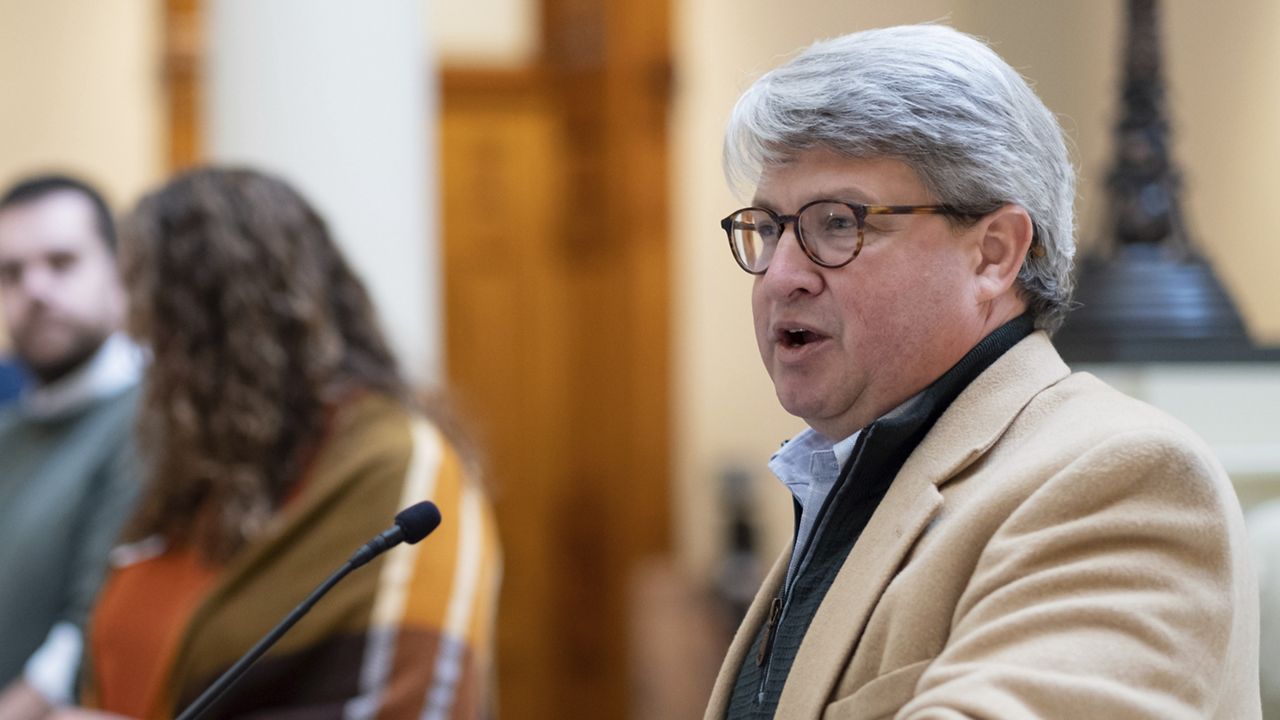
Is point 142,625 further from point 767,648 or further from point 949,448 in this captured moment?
point 949,448

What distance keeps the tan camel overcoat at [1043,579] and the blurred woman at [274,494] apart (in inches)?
43.2

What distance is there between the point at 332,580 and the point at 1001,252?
0.60 m

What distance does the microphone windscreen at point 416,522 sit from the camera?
1342mm

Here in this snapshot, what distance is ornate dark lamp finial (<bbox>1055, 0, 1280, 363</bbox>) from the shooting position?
3.17 m

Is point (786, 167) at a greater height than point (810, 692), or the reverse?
point (786, 167)

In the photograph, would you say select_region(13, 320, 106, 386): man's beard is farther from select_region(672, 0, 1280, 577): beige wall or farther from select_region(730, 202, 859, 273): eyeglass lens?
select_region(730, 202, 859, 273): eyeglass lens

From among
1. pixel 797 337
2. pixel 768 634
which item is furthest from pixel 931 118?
pixel 768 634

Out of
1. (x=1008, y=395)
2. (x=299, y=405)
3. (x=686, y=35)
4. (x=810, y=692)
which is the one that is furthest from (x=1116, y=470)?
(x=686, y=35)

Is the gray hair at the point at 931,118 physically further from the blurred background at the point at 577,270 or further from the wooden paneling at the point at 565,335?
the wooden paneling at the point at 565,335

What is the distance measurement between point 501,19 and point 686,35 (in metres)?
0.80

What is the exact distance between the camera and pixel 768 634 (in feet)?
4.31

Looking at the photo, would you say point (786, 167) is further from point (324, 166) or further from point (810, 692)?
point (324, 166)

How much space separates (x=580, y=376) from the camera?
677 centimetres

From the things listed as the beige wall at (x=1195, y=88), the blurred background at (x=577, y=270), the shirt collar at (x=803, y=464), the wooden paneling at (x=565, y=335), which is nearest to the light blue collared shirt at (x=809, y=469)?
the shirt collar at (x=803, y=464)
